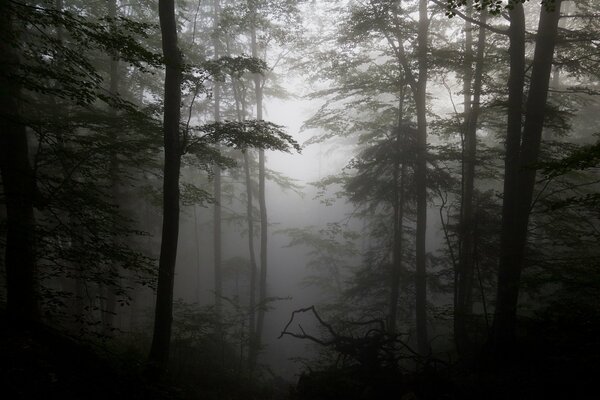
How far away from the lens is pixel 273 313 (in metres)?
28.9

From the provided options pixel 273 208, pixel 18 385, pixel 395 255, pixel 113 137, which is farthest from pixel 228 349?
pixel 273 208

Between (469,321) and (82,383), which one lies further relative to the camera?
(469,321)

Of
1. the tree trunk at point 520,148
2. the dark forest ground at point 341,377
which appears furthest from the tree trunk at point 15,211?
the tree trunk at point 520,148

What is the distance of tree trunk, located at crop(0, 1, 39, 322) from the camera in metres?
5.53

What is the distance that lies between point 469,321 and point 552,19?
7.09 m

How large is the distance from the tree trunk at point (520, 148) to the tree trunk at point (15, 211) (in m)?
9.10

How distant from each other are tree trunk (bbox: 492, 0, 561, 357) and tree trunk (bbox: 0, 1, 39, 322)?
9.10 metres

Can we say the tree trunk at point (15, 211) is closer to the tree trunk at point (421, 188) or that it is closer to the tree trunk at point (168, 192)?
the tree trunk at point (168, 192)

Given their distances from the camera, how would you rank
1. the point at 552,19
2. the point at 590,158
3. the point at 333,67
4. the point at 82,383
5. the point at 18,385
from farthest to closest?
the point at 333,67 < the point at 552,19 < the point at 82,383 < the point at 18,385 < the point at 590,158

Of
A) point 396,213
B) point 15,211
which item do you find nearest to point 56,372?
point 15,211

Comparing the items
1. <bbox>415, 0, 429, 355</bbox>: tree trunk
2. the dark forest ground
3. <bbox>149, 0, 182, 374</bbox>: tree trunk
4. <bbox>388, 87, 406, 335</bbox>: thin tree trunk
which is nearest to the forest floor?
the dark forest ground

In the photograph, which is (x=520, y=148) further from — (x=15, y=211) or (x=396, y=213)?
(x=15, y=211)

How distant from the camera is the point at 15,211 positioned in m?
5.85

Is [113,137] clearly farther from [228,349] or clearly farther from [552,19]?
[552,19]
